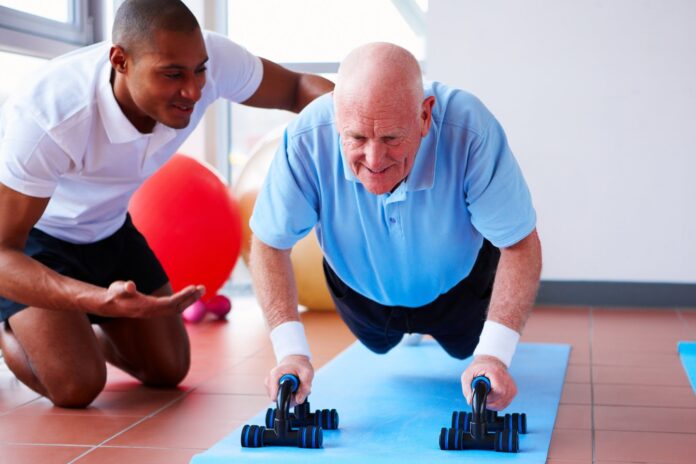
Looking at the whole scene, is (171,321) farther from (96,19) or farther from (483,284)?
(96,19)

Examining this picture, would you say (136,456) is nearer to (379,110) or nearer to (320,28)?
(379,110)

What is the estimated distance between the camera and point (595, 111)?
14.3ft

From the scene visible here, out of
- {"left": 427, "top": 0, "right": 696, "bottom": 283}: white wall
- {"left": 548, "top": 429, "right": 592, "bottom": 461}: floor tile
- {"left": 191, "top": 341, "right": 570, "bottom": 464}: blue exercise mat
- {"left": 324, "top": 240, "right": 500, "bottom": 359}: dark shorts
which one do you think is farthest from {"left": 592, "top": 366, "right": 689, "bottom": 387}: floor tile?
{"left": 427, "top": 0, "right": 696, "bottom": 283}: white wall

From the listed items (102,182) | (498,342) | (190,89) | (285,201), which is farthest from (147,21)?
(498,342)

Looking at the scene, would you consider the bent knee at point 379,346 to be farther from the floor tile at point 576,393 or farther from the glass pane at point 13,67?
the glass pane at point 13,67

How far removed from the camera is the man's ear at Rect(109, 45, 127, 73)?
2467 millimetres

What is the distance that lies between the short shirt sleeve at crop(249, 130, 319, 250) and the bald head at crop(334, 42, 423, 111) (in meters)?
0.29

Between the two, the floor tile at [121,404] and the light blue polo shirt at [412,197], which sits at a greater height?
the light blue polo shirt at [412,197]

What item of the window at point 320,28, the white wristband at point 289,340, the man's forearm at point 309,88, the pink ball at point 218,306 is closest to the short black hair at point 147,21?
the man's forearm at point 309,88

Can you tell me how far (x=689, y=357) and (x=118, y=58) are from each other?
218cm

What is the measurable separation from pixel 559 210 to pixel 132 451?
2.81 meters

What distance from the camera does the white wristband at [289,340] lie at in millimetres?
2061

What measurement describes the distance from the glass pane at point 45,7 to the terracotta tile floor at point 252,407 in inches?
56.5

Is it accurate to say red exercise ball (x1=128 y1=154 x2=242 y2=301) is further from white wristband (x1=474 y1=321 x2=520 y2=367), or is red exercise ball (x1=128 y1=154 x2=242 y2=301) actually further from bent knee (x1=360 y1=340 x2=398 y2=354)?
white wristband (x1=474 y1=321 x2=520 y2=367)
